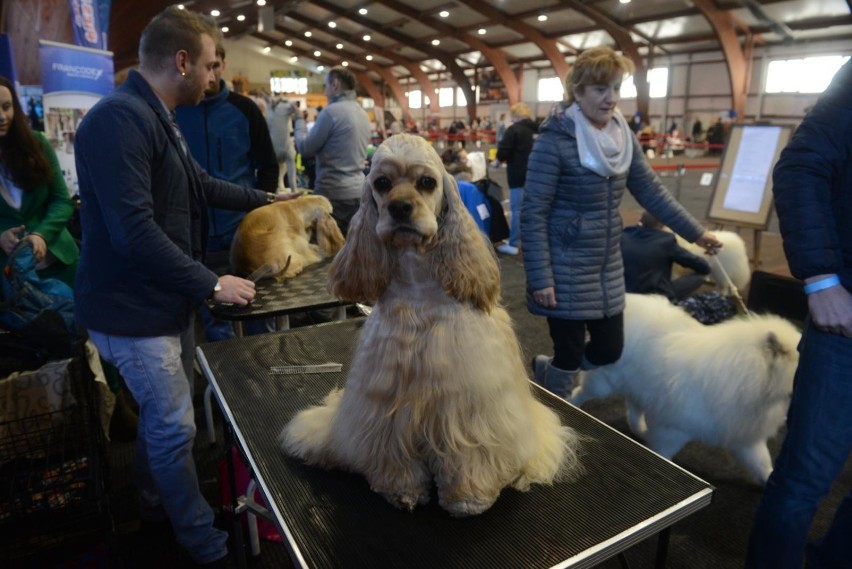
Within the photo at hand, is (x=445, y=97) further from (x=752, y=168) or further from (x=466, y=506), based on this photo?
(x=466, y=506)

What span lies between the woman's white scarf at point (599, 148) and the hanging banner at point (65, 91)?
325cm

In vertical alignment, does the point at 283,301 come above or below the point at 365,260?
below

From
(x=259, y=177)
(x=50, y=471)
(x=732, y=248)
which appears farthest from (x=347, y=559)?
(x=732, y=248)

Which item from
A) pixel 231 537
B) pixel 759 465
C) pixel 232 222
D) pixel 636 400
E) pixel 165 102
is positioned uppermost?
pixel 165 102

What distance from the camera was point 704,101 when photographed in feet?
73.1

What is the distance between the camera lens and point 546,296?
7.43 ft

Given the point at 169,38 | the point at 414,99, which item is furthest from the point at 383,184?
the point at 414,99

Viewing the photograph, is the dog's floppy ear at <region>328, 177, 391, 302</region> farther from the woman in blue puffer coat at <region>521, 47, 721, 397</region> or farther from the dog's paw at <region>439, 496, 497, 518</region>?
the woman in blue puffer coat at <region>521, 47, 721, 397</region>

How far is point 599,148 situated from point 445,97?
108 ft

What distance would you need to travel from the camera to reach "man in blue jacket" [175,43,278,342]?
2881 mm

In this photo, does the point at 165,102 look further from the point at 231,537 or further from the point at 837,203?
the point at 837,203

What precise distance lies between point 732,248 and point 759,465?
2.22m

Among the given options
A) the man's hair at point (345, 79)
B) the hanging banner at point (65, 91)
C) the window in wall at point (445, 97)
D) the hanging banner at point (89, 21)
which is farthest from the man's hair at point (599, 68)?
the window in wall at point (445, 97)

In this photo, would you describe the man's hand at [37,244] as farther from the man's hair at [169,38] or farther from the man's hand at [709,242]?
the man's hand at [709,242]
